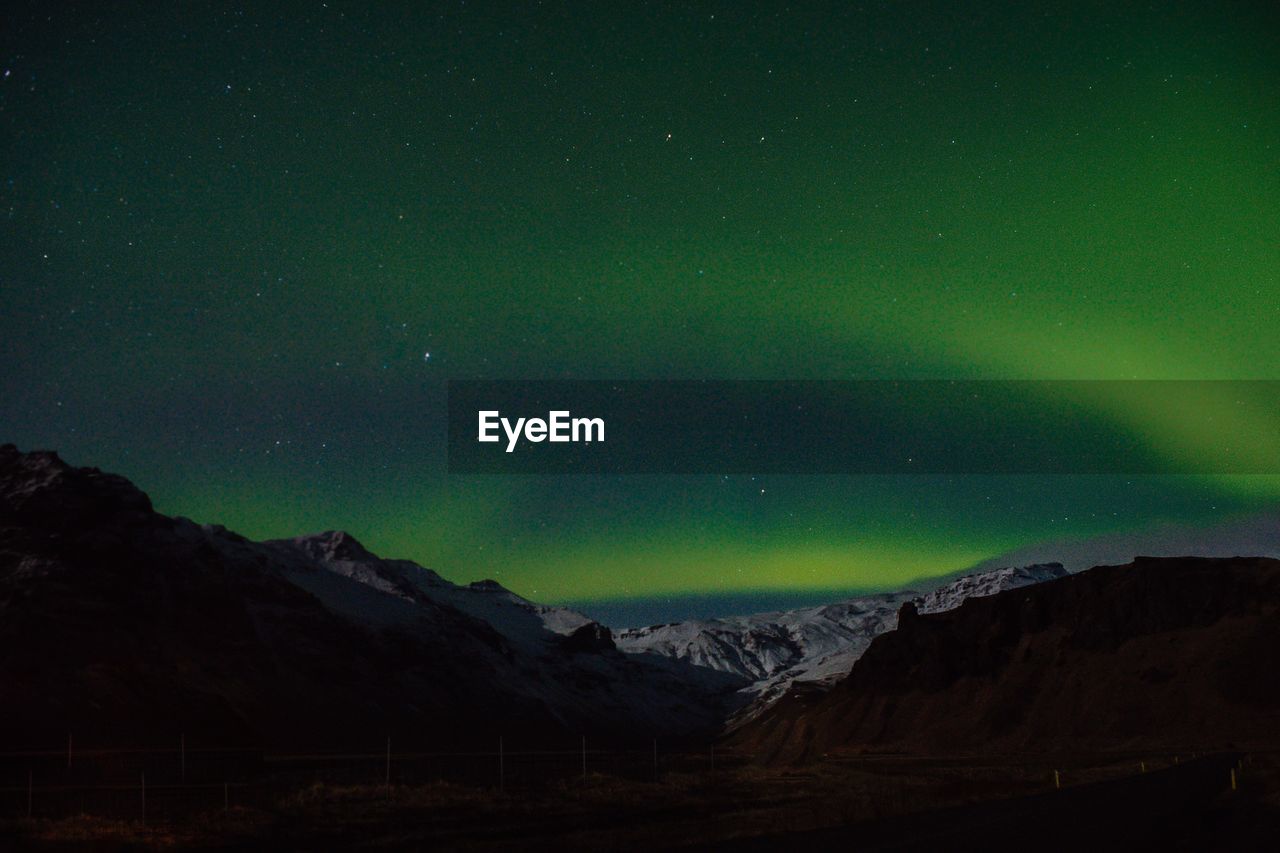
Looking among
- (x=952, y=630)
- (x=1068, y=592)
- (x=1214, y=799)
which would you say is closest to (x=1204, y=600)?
(x=1068, y=592)

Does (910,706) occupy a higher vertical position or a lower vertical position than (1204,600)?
lower

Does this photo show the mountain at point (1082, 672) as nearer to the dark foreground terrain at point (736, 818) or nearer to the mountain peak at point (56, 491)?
the dark foreground terrain at point (736, 818)

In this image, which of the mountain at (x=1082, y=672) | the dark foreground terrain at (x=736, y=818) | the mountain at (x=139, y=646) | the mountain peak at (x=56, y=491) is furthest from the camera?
the mountain peak at (x=56, y=491)

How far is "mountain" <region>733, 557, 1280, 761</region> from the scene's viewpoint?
11925 cm

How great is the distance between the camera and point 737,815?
40.7 meters

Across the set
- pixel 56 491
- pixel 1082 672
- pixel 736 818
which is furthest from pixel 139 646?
pixel 736 818

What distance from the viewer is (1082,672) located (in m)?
137

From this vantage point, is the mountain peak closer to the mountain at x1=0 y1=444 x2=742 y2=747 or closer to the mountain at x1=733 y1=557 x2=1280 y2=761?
the mountain at x1=0 y1=444 x2=742 y2=747

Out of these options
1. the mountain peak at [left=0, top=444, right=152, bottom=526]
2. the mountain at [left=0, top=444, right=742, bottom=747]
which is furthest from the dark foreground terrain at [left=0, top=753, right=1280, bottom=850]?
the mountain peak at [left=0, top=444, right=152, bottom=526]

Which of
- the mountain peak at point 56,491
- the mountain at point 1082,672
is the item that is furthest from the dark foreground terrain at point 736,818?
the mountain peak at point 56,491

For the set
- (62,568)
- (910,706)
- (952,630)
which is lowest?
(910,706)

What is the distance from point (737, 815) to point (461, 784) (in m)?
20.4

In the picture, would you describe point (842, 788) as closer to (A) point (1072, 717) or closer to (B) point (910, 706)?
(A) point (1072, 717)

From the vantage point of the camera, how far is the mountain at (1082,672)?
391 ft
